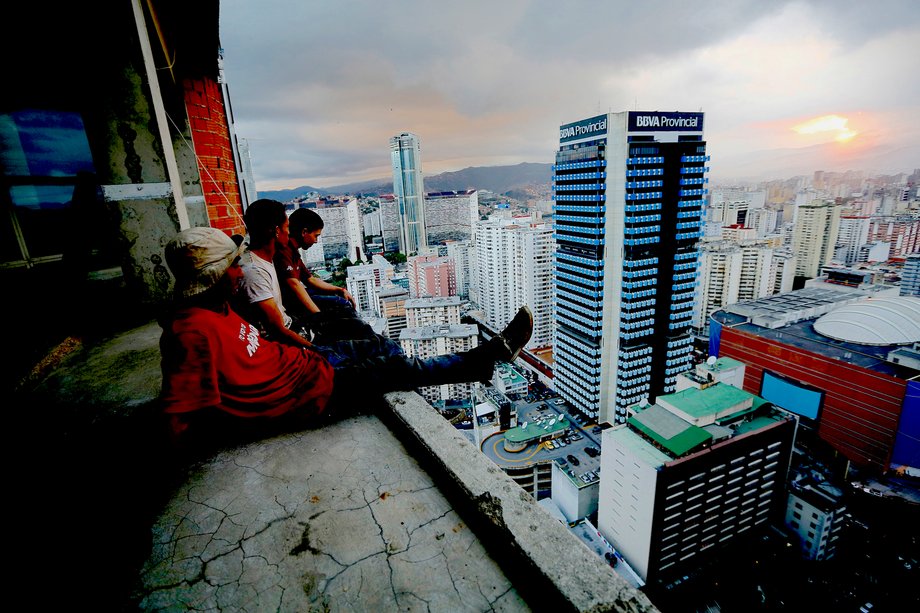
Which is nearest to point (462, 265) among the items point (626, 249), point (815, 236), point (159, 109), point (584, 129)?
point (584, 129)

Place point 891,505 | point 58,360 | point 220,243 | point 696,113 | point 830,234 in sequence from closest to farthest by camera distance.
Result: 1. point 220,243
2. point 58,360
3. point 891,505
4. point 696,113
5. point 830,234

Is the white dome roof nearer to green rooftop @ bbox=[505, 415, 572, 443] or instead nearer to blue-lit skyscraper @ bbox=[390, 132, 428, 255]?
green rooftop @ bbox=[505, 415, 572, 443]

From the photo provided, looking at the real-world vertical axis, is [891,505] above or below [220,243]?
below

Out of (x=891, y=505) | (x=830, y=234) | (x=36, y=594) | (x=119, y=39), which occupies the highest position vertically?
(x=119, y=39)

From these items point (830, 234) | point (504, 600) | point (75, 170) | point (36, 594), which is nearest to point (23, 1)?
point (75, 170)

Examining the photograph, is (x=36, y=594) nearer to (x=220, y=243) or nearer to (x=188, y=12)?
(x=220, y=243)

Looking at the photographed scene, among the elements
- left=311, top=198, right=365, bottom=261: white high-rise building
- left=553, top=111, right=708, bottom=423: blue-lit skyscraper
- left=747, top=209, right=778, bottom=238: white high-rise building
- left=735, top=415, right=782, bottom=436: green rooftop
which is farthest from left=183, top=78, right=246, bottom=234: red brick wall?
left=747, top=209, right=778, bottom=238: white high-rise building
